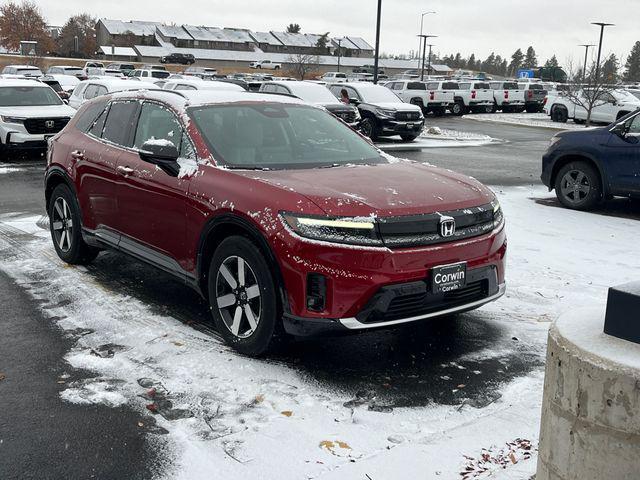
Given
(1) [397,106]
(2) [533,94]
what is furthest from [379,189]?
(2) [533,94]

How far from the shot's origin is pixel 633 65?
116 m

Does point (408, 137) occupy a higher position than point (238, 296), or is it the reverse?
point (238, 296)

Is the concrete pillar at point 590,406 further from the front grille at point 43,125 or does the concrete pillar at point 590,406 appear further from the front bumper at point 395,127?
the front bumper at point 395,127

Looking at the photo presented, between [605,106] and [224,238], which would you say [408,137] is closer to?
[605,106]

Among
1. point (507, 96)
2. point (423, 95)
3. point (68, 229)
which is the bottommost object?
point (68, 229)

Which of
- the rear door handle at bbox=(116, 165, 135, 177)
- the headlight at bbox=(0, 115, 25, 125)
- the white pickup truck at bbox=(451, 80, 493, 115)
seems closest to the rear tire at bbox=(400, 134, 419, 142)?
the headlight at bbox=(0, 115, 25, 125)

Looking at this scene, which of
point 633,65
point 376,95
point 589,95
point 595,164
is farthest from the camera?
point 633,65

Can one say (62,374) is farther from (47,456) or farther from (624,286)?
(624,286)

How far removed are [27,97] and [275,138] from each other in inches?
521

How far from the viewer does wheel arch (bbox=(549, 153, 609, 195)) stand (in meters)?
10.7

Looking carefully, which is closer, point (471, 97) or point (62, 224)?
point (62, 224)

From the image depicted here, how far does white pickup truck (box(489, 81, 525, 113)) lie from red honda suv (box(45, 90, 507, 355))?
3580 cm

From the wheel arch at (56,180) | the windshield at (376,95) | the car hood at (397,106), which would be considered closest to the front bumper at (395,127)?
the car hood at (397,106)

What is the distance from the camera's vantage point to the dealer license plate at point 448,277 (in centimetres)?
452
